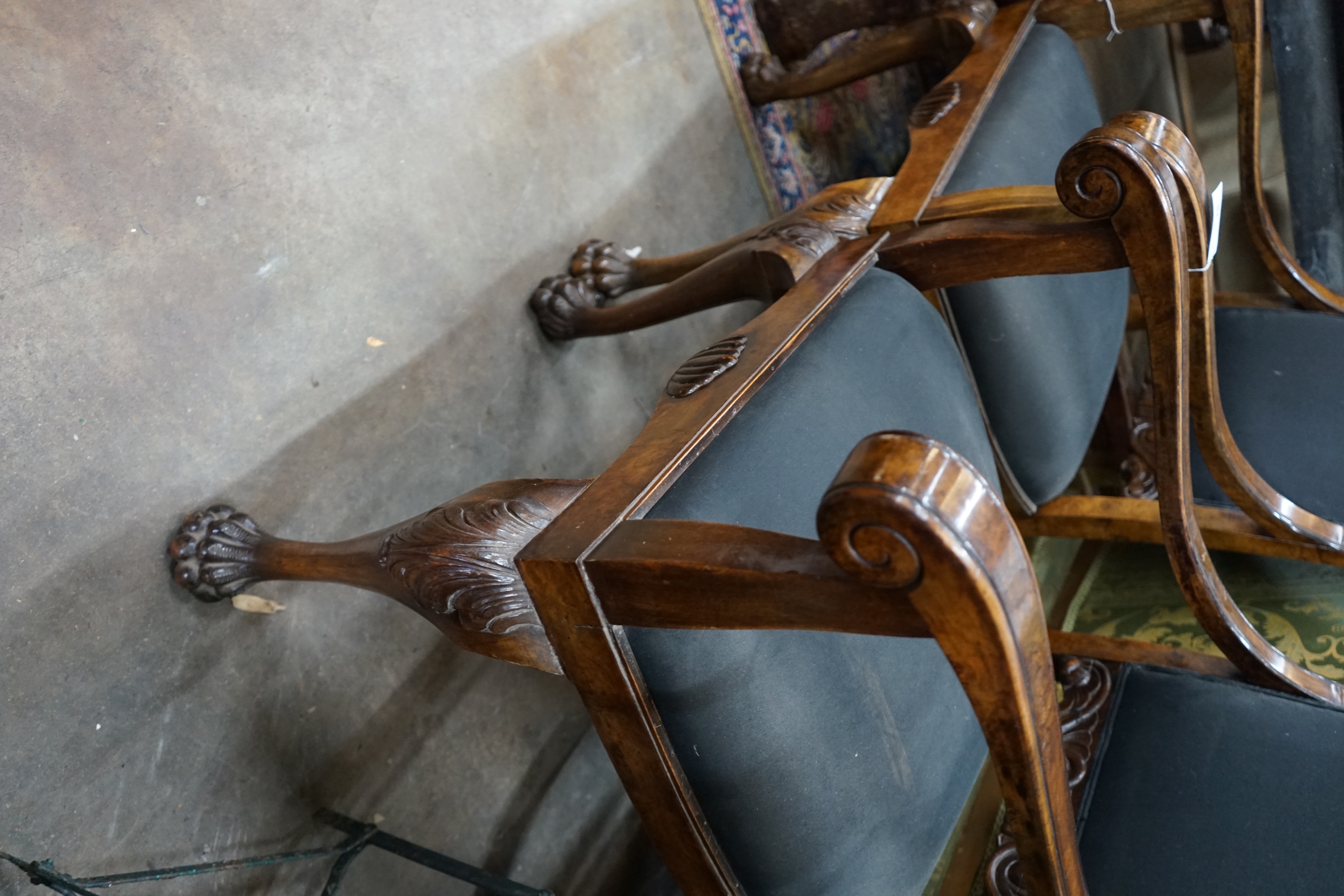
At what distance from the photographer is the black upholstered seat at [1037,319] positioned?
106 cm

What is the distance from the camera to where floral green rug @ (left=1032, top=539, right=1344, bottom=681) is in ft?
4.60

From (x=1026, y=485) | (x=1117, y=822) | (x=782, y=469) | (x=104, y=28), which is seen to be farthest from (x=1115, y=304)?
(x=104, y=28)

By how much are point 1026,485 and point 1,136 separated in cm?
109

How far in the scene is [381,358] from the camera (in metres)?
1.14

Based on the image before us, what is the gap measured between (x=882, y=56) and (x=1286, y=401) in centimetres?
76

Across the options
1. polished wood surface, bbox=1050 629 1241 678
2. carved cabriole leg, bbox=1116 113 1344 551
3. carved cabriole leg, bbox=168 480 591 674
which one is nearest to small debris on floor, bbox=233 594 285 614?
carved cabriole leg, bbox=168 480 591 674

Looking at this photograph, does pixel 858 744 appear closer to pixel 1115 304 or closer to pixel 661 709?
pixel 661 709

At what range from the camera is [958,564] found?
1.38 feet

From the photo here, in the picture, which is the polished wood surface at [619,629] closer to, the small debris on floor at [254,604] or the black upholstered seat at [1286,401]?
the small debris on floor at [254,604]

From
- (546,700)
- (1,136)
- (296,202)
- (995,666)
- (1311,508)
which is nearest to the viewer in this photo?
(995,666)

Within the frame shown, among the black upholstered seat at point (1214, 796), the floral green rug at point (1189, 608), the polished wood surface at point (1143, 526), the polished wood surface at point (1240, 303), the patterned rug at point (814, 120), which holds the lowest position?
the floral green rug at point (1189, 608)

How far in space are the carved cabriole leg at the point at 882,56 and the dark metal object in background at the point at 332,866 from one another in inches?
47.9

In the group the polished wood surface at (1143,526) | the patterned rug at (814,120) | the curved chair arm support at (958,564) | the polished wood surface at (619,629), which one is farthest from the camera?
the patterned rug at (814,120)

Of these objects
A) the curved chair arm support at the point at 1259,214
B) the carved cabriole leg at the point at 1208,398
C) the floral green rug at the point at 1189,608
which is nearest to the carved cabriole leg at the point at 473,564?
the carved cabriole leg at the point at 1208,398
